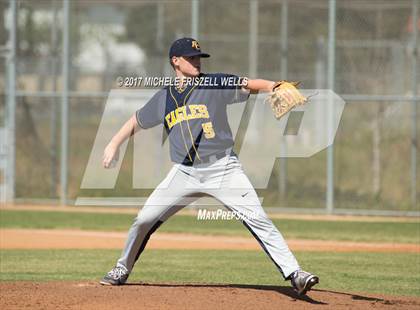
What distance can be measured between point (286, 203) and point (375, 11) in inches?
251

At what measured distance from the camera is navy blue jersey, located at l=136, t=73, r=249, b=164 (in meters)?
7.56

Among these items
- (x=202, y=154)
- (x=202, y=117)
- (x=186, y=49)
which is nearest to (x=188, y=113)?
(x=202, y=117)

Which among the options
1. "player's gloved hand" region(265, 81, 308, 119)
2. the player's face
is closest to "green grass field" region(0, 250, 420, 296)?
"player's gloved hand" region(265, 81, 308, 119)

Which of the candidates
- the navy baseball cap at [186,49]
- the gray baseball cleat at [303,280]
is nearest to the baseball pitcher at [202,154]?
the navy baseball cap at [186,49]

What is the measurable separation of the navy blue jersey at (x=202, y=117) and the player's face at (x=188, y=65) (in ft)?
0.28

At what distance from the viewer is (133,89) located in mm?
21609

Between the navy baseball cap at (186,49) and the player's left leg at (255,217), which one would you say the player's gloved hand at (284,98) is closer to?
the player's left leg at (255,217)

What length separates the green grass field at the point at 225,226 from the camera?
46.9 feet

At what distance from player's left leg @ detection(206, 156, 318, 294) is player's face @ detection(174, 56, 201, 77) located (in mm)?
867

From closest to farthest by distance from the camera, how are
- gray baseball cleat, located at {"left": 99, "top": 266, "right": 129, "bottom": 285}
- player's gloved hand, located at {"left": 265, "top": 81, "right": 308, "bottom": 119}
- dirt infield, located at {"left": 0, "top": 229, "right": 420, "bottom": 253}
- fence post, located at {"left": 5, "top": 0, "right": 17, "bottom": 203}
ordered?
player's gloved hand, located at {"left": 265, "top": 81, "right": 308, "bottom": 119}
gray baseball cleat, located at {"left": 99, "top": 266, "right": 129, "bottom": 285}
dirt infield, located at {"left": 0, "top": 229, "right": 420, "bottom": 253}
fence post, located at {"left": 5, "top": 0, "right": 17, "bottom": 203}

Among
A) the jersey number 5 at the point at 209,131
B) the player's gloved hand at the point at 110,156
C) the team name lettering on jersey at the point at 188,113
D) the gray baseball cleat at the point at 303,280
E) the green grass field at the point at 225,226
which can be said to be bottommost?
the green grass field at the point at 225,226

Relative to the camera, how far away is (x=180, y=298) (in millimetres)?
7344

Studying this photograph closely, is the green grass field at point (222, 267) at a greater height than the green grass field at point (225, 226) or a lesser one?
greater

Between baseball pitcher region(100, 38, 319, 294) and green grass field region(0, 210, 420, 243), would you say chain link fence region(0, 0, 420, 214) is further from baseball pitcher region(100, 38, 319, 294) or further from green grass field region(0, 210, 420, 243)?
baseball pitcher region(100, 38, 319, 294)
